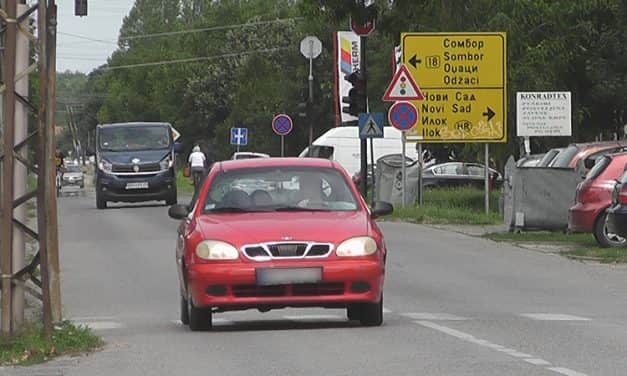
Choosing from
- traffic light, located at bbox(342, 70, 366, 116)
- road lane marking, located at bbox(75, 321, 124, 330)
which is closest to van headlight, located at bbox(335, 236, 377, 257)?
road lane marking, located at bbox(75, 321, 124, 330)

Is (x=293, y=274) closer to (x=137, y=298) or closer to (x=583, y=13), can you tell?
(x=137, y=298)

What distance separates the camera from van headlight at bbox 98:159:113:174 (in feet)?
142

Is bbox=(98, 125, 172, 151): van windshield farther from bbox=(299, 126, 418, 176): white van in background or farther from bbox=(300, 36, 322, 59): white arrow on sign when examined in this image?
bbox=(300, 36, 322, 59): white arrow on sign

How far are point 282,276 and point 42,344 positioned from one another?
2.05m

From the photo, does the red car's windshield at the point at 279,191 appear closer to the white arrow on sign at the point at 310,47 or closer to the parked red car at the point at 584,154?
the parked red car at the point at 584,154

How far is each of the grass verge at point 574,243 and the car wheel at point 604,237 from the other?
13 centimetres

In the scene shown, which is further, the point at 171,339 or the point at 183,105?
the point at 183,105

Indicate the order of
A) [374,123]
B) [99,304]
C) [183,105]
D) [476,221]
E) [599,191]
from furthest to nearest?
[183,105]
[374,123]
[476,221]
[599,191]
[99,304]

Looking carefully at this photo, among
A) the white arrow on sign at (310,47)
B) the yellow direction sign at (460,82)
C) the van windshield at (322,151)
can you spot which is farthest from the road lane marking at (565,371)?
the white arrow on sign at (310,47)

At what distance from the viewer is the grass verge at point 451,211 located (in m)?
32.7

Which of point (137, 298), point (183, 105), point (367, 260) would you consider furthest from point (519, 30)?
point (183, 105)

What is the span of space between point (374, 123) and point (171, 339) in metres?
22.7

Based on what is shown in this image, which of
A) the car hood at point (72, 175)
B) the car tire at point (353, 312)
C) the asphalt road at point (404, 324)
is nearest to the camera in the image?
the asphalt road at point (404, 324)

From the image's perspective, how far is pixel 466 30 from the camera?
1454 inches
